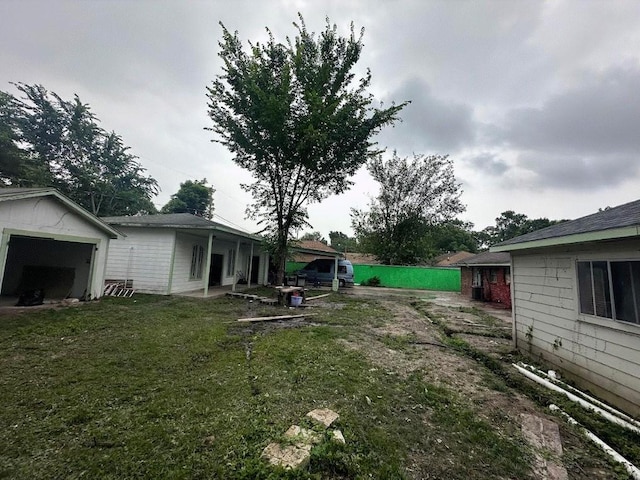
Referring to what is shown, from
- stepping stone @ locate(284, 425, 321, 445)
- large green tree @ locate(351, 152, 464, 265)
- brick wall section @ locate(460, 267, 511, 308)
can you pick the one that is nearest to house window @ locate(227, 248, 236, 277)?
stepping stone @ locate(284, 425, 321, 445)

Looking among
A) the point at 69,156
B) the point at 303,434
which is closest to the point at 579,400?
the point at 303,434

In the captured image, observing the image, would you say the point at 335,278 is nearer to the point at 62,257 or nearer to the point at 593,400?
the point at 62,257

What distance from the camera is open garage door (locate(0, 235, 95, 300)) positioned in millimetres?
8406

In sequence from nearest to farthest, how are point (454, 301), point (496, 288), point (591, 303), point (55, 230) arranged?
point (591, 303) → point (55, 230) → point (496, 288) → point (454, 301)

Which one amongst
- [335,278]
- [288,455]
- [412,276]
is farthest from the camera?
[412,276]

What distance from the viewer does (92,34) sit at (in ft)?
24.5

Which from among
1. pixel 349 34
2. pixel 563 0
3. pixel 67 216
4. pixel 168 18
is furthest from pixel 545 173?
pixel 67 216

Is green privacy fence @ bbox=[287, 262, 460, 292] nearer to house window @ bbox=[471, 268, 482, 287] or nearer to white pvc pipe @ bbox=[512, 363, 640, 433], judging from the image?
house window @ bbox=[471, 268, 482, 287]

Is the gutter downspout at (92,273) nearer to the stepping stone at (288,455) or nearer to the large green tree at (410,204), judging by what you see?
the stepping stone at (288,455)

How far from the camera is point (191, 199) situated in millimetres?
29766

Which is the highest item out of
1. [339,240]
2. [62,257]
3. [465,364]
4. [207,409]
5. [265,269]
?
[339,240]

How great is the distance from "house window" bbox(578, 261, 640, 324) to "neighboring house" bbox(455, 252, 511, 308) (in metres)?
8.74

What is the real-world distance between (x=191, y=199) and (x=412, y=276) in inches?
989

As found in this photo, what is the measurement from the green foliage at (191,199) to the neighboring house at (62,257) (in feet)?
69.1
